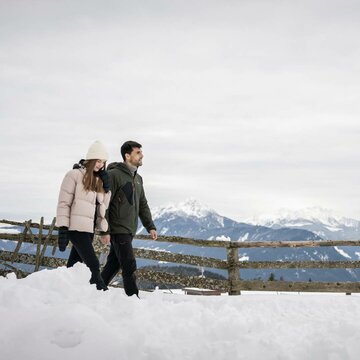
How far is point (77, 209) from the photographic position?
5.20 metres

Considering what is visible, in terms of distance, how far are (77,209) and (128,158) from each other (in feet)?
3.30

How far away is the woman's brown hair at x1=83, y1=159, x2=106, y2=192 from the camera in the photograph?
207 inches

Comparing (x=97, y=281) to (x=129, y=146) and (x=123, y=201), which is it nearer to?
(x=123, y=201)

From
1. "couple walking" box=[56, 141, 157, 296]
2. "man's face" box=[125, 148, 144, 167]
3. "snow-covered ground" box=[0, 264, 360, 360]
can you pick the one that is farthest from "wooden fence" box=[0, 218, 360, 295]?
"snow-covered ground" box=[0, 264, 360, 360]

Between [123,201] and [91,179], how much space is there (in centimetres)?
61

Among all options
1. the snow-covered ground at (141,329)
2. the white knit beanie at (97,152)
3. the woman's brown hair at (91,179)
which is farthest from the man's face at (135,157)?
the snow-covered ground at (141,329)

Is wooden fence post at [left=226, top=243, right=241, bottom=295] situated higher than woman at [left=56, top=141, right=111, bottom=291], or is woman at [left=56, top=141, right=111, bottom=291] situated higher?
woman at [left=56, top=141, right=111, bottom=291]

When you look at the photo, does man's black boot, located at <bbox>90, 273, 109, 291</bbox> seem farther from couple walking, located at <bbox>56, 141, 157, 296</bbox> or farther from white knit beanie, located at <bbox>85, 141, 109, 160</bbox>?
white knit beanie, located at <bbox>85, 141, 109, 160</bbox>

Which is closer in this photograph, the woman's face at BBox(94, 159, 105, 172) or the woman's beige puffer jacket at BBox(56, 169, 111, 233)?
the woman's beige puffer jacket at BBox(56, 169, 111, 233)

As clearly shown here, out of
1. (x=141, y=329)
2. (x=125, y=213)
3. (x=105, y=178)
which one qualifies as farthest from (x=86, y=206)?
(x=141, y=329)

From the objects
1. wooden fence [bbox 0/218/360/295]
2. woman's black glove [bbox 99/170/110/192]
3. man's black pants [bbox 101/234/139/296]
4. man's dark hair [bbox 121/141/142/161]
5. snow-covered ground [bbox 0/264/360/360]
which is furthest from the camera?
wooden fence [bbox 0/218/360/295]

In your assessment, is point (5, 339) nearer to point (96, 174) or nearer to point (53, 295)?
point (53, 295)

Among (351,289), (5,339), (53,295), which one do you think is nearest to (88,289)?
(53,295)

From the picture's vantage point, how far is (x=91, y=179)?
527cm
